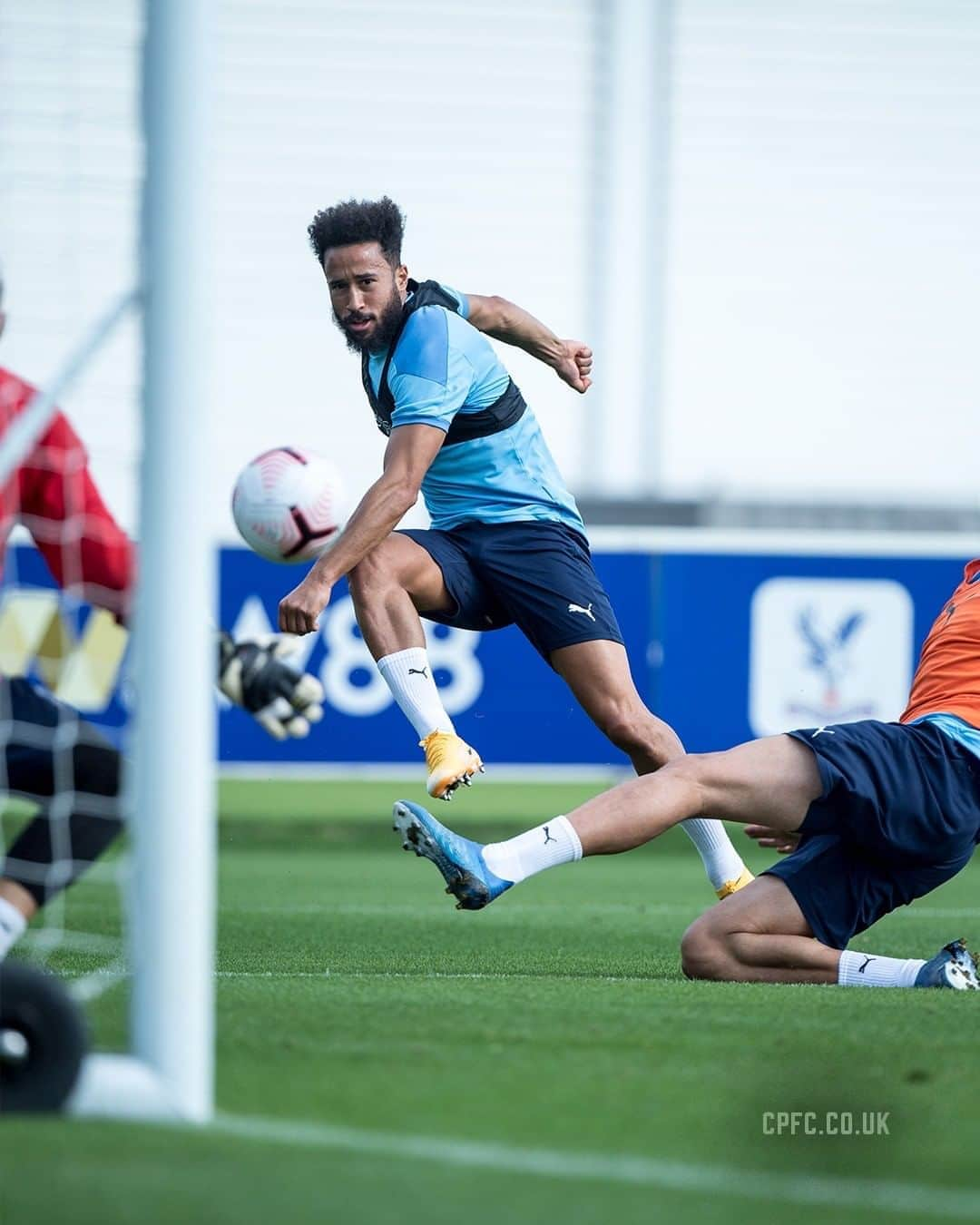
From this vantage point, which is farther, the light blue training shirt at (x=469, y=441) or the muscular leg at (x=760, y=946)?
the light blue training shirt at (x=469, y=441)

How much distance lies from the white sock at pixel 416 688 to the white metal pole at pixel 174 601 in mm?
2666

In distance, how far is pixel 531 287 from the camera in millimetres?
17641

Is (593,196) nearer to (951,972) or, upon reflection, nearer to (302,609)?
(302,609)

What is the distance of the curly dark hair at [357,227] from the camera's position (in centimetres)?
602

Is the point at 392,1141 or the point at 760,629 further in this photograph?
the point at 760,629

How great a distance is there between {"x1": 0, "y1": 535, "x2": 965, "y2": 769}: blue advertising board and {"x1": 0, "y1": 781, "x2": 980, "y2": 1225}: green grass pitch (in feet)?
15.0

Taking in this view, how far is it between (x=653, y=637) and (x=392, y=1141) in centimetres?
801

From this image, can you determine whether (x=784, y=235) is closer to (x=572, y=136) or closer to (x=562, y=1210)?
(x=572, y=136)

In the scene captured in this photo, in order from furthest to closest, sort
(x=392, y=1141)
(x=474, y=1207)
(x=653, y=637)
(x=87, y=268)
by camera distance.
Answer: (x=87, y=268) → (x=653, y=637) → (x=392, y=1141) → (x=474, y=1207)

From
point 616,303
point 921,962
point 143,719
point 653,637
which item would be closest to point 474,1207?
point 143,719

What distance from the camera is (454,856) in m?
4.75

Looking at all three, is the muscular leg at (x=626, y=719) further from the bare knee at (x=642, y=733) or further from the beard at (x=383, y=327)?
the beard at (x=383, y=327)

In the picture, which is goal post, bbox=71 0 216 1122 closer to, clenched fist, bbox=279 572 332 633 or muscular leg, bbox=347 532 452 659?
clenched fist, bbox=279 572 332 633

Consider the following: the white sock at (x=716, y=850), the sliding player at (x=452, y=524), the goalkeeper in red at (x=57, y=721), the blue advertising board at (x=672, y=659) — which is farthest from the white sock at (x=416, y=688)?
the blue advertising board at (x=672, y=659)
